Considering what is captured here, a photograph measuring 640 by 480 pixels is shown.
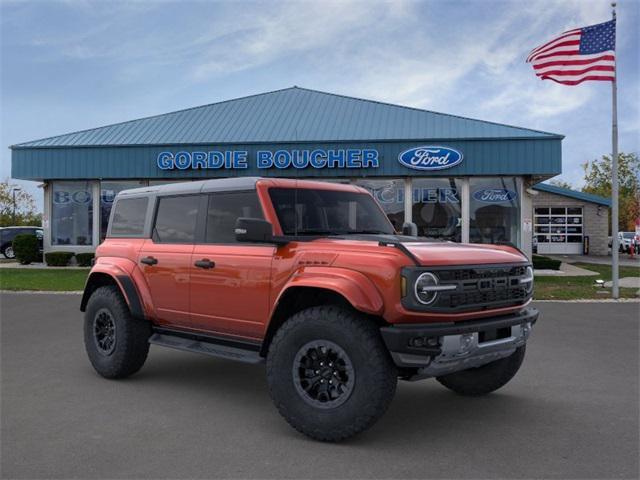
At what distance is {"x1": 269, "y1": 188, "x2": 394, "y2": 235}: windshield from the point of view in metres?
5.30

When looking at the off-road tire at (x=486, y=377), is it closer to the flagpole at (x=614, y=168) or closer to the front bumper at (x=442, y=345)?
the front bumper at (x=442, y=345)

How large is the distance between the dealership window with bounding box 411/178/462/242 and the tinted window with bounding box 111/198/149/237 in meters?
17.1

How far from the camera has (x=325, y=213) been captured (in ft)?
18.3

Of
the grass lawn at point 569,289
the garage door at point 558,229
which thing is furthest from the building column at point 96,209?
the garage door at point 558,229

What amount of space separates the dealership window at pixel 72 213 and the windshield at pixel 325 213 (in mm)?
22066

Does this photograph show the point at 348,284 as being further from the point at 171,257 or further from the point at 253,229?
the point at 171,257

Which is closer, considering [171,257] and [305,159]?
[171,257]

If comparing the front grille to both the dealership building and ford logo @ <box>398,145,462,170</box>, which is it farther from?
ford logo @ <box>398,145,462,170</box>

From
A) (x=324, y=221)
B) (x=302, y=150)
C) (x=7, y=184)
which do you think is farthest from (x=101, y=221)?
(x=7, y=184)

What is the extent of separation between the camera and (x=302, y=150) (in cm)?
2234

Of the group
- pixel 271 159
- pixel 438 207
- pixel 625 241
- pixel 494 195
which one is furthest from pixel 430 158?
pixel 625 241

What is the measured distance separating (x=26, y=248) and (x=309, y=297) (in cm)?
2412

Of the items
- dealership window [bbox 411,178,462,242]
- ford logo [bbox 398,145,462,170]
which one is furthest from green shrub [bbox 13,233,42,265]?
dealership window [bbox 411,178,462,242]

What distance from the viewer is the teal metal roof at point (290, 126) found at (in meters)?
22.7
